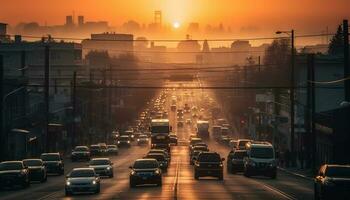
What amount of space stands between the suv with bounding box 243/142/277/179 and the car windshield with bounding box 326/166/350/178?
2777 cm

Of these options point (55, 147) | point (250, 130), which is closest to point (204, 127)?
point (250, 130)

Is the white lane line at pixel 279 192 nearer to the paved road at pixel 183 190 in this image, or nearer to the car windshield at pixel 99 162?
the paved road at pixel 183 190

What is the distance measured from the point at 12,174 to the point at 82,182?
8517mm

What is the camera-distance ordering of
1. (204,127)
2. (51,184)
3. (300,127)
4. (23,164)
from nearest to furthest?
(23,164)
(51,184)
(300,127)
(204,127)

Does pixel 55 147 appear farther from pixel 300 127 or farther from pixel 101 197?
pixel 101 197

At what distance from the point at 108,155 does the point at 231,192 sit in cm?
7038

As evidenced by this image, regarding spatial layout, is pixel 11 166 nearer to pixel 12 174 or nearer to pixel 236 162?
pixel 12 174

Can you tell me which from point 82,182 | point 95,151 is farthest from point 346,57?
point 95,151

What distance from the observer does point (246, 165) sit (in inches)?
2847

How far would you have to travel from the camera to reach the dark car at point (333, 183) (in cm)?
4025

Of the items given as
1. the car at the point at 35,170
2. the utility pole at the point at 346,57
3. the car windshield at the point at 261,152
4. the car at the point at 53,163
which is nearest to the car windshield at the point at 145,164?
the car at the point at 35,170

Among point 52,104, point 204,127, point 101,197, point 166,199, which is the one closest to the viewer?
point 166,199

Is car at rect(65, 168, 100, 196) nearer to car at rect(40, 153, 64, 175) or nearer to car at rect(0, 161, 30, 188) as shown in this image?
car at rect(0, 161, 30, 188)

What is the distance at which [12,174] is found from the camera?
5909cm
